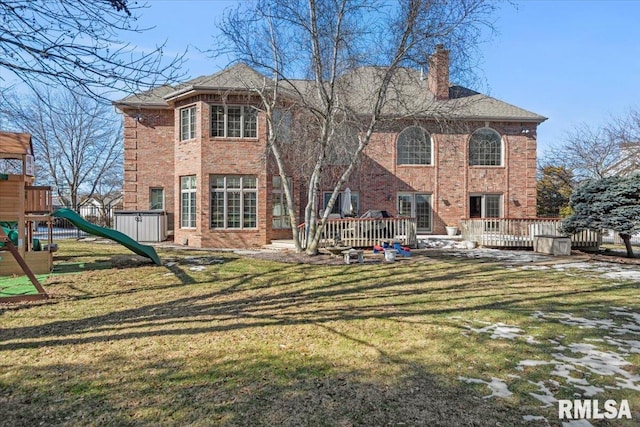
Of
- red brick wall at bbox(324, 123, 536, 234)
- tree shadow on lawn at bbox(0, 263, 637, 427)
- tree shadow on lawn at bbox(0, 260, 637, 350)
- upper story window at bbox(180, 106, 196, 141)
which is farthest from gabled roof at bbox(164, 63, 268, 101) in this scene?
tree shadow on lawn at bbox(0, 263, 637, 427)

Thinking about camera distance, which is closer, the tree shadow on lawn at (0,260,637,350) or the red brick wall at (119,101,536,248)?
the tree shadow on lawn at (0,260,637,350)

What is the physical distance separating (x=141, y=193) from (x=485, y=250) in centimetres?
1538

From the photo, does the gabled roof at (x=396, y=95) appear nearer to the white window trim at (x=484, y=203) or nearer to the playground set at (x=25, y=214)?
the white window trim at (x=484, y=203)

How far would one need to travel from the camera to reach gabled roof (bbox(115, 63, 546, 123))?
12250 mm

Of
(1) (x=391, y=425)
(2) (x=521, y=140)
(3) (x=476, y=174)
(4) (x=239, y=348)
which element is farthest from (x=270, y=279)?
(2) (x=521, y=140)

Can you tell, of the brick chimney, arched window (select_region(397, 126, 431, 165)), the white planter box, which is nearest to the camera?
the brick chimney

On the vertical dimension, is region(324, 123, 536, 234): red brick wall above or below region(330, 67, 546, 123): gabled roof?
below

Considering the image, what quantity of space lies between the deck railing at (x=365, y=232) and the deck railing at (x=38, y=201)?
25.1 ft

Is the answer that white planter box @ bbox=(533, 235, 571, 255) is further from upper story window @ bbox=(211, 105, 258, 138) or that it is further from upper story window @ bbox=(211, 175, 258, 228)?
upper story window @ bbox=(211, 105, 258, 138)

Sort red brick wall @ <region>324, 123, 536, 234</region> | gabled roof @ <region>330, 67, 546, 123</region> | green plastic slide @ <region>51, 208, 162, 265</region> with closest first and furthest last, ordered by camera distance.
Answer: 1. green plastic slide @ <region>51, 208, 162, 265</region>
2. gabled roof @ <region>330, 67, 546, 123</region>
3. red brick wall @ <region>324, 123, 536, 234</region>

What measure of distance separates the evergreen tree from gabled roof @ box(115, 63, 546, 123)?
5.14 m

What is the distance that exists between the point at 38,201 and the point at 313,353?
9383 millimetres

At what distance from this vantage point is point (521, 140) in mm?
20609

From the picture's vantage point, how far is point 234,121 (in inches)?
617
